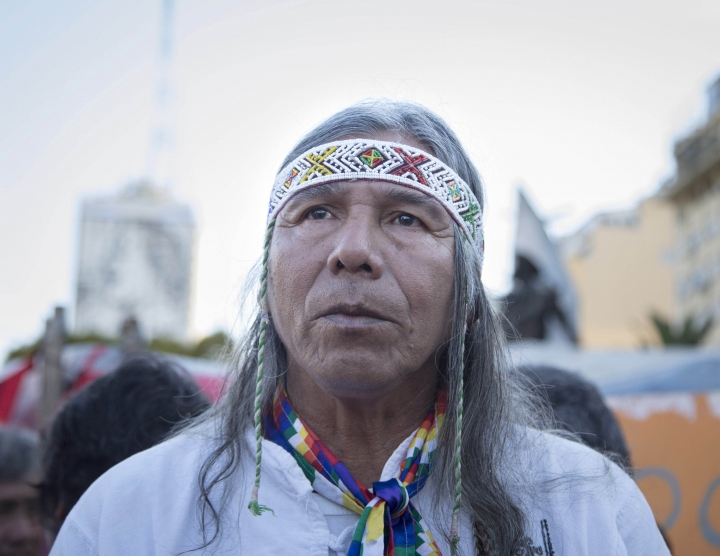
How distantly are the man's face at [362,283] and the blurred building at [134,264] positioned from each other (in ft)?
132

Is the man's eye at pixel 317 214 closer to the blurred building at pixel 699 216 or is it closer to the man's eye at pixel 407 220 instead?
the man's eye at pixel 407 220

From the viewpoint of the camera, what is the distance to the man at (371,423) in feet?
Result: 4.78

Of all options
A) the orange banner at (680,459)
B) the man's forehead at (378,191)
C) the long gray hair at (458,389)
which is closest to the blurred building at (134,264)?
the orange banner at (680,459)

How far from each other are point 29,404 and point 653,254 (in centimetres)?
3128

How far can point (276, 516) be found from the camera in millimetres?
1466

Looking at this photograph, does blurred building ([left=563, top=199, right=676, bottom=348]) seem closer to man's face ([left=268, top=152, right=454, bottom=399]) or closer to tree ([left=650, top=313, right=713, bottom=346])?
tree ([left=650, top=313, right=713, bottom=346])

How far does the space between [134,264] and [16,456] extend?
4113 cm

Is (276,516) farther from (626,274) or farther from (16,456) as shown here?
(626,274)

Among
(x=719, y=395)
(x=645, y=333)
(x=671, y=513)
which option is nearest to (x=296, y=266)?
(x=671, y=513)

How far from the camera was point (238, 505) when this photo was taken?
59.1 inches

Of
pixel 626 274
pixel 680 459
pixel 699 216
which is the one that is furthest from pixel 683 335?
pixel 626 274

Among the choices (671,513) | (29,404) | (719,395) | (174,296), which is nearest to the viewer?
(671,513)

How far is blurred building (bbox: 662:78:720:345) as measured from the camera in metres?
26.0

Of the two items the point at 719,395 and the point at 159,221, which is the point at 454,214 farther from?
the point at 159,221
